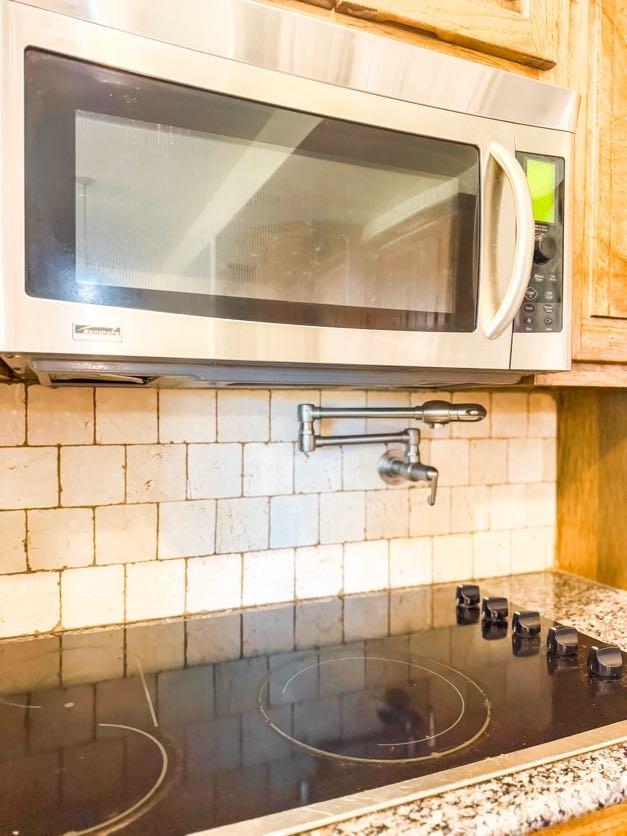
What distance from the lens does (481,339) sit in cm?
79

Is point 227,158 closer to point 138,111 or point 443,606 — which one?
point 138,111

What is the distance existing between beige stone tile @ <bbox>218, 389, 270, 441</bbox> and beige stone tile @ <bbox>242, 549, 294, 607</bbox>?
210 mm

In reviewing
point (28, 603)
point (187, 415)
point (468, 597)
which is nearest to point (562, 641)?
point (468, 597)

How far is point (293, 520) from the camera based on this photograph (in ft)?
3.58

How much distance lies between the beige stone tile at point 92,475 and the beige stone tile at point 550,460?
89 centimetres

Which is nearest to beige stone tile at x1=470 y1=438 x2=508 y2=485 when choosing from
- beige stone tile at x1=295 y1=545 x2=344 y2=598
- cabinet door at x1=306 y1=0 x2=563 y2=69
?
beige stone tile at x1=295 y1=545 x2=344 y2=598

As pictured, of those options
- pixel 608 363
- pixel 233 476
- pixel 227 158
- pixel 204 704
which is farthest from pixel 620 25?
pixel 204 704

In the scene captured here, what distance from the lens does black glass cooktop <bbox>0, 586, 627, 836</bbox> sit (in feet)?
1.88

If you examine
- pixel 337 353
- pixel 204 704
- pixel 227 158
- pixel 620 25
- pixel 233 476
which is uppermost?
pixel 620 25

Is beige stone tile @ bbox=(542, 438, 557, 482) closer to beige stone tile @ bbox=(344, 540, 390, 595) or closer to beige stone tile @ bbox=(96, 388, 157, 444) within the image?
beige stone tile @ bbox=(344, 540, 390, 595)

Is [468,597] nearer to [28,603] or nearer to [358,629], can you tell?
[358,629]

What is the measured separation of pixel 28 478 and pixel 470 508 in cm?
83

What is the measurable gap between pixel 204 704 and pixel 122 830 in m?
0.24

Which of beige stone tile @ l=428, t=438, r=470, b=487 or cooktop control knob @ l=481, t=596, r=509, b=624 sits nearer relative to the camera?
cooktop control knob @ l=481, t=596, r=509, b=624
